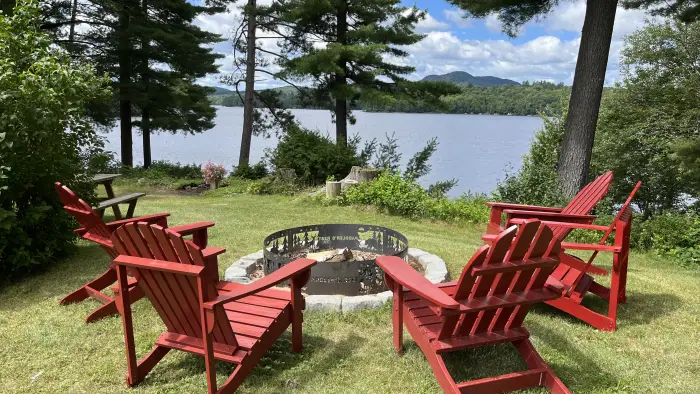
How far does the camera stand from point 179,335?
2.37 metres

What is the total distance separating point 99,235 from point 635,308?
3885 millimetres

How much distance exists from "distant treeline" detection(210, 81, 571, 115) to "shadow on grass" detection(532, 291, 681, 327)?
9294 millimetres

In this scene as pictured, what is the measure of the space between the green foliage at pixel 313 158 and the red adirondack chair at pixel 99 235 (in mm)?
7010

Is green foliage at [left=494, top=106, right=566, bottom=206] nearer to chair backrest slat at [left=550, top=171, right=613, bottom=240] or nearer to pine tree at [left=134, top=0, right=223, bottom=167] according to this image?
chair backrest slat at [left=550, top=171, right=613, bottom=240]

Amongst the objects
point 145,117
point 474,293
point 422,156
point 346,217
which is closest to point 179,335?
point 474,293

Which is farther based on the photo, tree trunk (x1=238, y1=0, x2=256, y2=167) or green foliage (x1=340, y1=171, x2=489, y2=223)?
tree trunk (x1=238, y1=0, x2=256, y2=167)

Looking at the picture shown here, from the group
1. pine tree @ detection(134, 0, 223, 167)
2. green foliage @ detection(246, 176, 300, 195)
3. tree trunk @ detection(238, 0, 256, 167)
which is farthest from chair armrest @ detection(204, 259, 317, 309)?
pine tree @ detection(134, 0, 223, 167)

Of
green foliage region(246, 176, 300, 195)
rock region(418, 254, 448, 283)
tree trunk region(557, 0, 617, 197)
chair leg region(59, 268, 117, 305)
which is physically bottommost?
green foliage region(246, 176, 300, 195)

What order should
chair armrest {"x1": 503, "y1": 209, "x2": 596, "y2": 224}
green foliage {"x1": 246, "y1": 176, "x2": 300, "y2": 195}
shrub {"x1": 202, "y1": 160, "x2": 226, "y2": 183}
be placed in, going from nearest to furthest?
chair armrest {"x1": 503, "y1": 209, "x2": 596, "y2": 224}
green foliage {"x1": 246, "y1": 176, "x2": 300, "y2": 195}
shrub {"x1": 202, "y1": 160, "x2": 226, "y2": 183}

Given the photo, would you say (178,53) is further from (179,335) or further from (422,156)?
(179,335)

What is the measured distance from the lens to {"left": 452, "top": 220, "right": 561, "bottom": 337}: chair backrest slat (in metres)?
2.02

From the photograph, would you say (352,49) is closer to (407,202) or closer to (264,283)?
(407,202)

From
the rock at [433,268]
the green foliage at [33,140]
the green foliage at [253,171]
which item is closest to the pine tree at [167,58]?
the green foliage at [253,171]

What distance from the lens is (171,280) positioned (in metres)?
2.12
